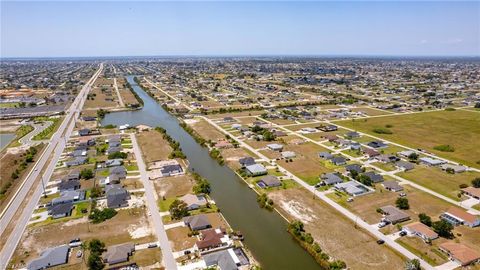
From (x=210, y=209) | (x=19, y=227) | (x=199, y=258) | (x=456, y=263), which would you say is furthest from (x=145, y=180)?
(x=456, y=263)

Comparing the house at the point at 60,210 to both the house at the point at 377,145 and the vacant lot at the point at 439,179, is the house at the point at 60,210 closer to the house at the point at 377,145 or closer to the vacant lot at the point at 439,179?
the vacant lot at the point at 439,179

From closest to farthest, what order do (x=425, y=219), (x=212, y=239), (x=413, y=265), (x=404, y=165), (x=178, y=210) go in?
1. (x=413, y=265)
2. (x=212, y=239)
3. (x=425, y=219)
4. (x=178, y=210)
5. (x=404, y=165)

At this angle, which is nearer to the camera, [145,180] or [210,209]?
[210,209]

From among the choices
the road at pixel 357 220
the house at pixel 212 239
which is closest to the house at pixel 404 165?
the road at pixel 357 220

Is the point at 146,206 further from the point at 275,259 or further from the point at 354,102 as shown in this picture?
the point at 354,102

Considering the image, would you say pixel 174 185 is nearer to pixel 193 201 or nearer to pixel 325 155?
pixel 193 201

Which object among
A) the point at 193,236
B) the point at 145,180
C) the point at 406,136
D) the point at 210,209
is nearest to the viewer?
the point at 193,236

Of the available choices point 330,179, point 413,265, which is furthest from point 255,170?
point 413,265

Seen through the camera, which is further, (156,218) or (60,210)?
(60,210)
